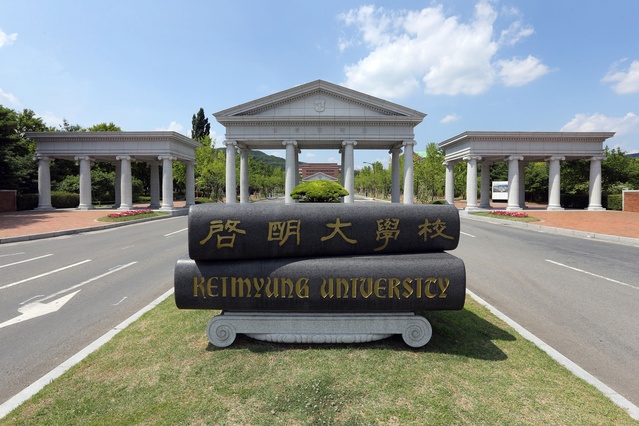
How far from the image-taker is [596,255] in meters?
11.6

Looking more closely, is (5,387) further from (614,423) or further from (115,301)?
(614,423)

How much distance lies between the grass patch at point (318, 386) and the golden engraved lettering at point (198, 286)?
82 cm

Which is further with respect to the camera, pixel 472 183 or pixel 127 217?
pixel 472 183

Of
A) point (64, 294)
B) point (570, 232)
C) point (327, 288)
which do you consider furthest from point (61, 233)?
point (570, 232)

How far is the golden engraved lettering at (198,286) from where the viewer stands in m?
4.13

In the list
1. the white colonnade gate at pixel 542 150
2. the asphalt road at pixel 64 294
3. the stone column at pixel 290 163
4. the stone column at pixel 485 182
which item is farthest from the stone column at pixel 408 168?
the asphalt road at pixel 64 294

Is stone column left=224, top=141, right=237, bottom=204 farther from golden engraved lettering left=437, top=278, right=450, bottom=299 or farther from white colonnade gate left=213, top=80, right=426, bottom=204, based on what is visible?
golden engraved lettering left=437, top=278, right=450, bottom=299

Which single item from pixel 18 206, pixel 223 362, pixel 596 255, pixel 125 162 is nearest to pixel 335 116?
pixel 125 162

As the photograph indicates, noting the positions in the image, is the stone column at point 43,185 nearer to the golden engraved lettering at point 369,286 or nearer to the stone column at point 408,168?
the stone column at point 408,168

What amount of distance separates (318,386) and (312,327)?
0.97 metres

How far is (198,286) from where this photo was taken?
4.14 metres

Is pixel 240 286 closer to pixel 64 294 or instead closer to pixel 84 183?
pixel 64 294

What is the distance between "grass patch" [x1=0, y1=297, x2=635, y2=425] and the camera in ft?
9.72

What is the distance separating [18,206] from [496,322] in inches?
1640
